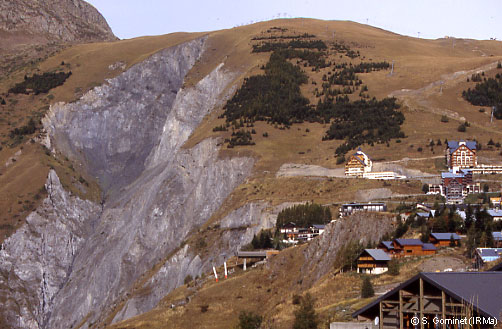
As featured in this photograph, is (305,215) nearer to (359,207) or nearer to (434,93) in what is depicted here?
(359,207)

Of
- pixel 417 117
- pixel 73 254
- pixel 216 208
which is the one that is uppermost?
pixel 417 117

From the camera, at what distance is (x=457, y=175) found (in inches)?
4377

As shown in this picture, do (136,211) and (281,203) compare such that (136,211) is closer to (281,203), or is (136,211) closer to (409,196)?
(281,203)

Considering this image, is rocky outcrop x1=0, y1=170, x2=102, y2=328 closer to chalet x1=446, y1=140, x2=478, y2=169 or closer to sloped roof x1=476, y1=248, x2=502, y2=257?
chalet x1=446, y1=140, x2=478, y2=169

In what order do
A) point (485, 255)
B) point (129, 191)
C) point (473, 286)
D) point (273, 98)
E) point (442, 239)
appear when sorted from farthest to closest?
point (273, 98) < point (129, 191) < point (442, 239) < point (485, 255) < point (473, 286)

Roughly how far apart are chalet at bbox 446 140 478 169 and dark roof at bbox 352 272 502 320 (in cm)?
9419

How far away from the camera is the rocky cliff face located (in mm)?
133125

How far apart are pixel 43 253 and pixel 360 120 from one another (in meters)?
60.6

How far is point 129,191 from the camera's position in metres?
164

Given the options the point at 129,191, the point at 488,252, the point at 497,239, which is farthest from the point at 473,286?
the point at 129,191

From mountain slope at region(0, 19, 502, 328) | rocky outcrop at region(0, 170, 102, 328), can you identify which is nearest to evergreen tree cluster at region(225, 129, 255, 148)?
mountain slope at region(0, 19, 502, 328)

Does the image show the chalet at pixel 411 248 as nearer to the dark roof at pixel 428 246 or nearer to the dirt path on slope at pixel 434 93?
the dark roof at pixel 428 246

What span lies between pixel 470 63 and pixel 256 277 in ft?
392

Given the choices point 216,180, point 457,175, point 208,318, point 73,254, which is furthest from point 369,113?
point 208,318
